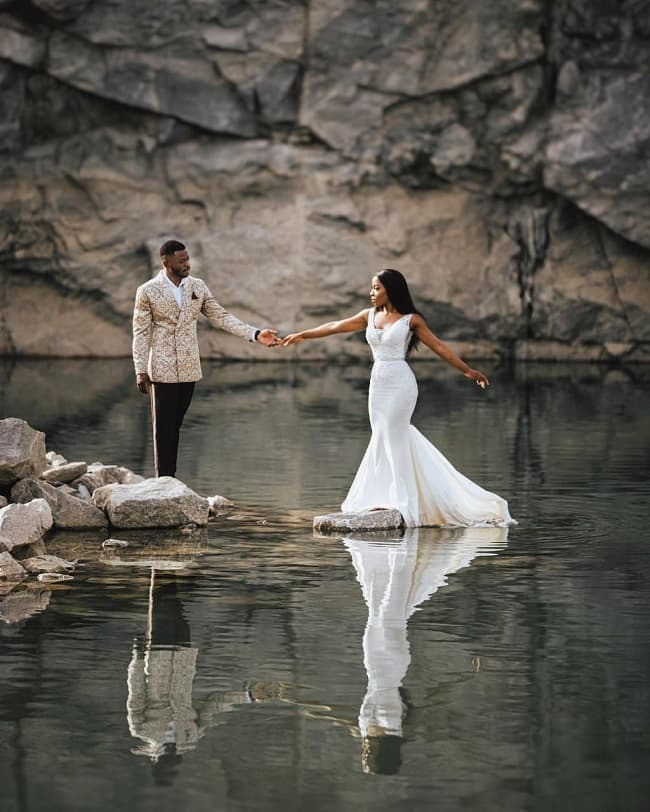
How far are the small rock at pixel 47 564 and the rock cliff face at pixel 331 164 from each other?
21.6 m

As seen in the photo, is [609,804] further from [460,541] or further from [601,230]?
[601,230]

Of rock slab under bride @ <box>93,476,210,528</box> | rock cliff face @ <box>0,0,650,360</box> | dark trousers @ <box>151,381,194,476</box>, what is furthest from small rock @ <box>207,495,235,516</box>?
rock cliff face @ <box>0,0,650,360</box>

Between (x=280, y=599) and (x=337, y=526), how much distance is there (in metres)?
2.22

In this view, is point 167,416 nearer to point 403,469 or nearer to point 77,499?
point 77,499

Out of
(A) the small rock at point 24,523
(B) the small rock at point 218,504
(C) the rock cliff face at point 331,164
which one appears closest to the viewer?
(A) the small rock at point 24,523

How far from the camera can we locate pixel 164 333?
35.2ft

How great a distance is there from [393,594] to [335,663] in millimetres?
1523

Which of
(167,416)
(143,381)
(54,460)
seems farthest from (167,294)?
(54,460)

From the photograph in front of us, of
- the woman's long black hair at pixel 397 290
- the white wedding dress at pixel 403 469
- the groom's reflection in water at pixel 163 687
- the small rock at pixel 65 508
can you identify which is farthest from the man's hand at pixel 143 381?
the groom's reflection in water at pixel 163 687

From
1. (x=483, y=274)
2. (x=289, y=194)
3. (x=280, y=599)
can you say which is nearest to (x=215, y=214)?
(x=289, y=194)

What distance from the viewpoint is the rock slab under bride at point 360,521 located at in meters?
9.87

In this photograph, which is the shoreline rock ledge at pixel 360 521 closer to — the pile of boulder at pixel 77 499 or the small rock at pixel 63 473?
the pile of boulder at pixel 77 499

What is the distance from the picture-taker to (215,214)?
30.4 meters

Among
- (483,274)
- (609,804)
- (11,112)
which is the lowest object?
(609,804)
